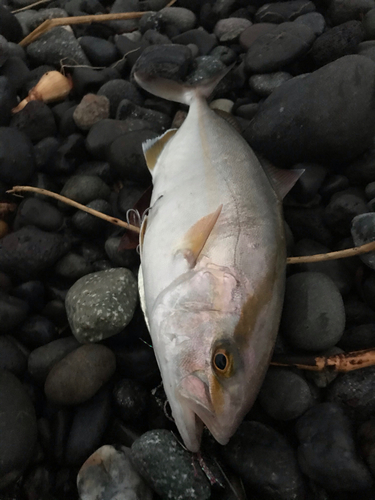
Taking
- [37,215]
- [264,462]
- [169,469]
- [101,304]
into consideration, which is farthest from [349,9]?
[169,469]

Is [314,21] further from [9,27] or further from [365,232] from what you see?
[9,27]

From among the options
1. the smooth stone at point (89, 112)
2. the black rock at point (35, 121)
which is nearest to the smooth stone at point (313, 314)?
the smooth stone at point (89, 112)

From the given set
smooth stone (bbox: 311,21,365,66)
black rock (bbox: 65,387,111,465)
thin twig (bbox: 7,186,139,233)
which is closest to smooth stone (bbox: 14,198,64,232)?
thin twig (bbox: 7,186,139,233)

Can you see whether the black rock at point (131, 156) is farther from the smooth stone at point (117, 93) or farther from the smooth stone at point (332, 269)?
the smooth stone at point (332, 269)

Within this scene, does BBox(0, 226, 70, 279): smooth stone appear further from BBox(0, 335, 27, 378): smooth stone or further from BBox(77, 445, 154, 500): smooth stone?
BBox(77, 445, 154, 500): smooth stone

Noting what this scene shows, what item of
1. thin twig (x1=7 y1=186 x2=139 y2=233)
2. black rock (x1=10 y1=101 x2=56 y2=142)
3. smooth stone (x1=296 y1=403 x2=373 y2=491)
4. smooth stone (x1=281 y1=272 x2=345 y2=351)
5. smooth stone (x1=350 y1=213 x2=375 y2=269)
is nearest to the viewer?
smooth stone (x1=296 y1=403 x2=373 y2=491)

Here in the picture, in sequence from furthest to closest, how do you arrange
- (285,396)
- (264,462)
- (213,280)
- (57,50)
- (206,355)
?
(57,50) < (285,396) < (264,462) < (213,280) < (206,355)
